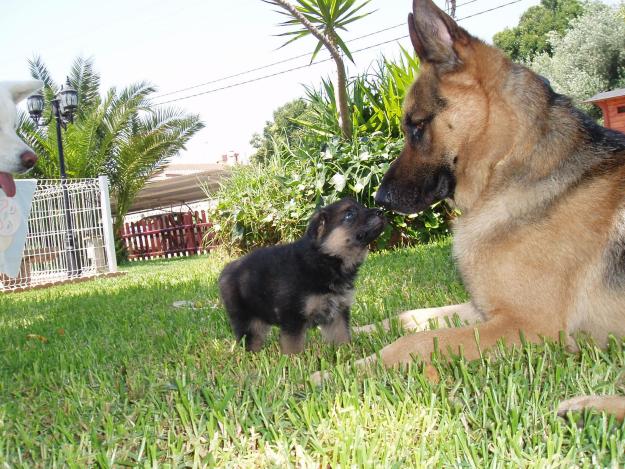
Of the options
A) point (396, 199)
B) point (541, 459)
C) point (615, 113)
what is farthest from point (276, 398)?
point (615, 113)

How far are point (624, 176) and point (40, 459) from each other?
2.71 m

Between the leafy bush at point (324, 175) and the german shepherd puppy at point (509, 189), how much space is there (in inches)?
244

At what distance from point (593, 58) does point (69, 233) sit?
3500cm

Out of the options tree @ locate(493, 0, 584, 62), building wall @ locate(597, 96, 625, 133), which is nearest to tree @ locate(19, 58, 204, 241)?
building wall @ locate(597, 96, 625, 133)

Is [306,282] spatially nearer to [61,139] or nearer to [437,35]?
[437,35]

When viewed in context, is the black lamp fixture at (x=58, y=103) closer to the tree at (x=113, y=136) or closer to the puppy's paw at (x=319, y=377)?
the tree at (x=113, y=136)

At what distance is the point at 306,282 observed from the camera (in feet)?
12.1

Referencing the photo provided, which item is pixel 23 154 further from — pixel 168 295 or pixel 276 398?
pixel 276 398

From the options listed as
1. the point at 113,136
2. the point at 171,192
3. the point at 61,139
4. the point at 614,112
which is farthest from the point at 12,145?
the point at 171,192

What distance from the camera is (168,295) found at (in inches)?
266

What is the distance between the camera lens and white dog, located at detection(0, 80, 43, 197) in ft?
17.5

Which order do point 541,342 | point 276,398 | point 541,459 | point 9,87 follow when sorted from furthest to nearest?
point 9,87 < point 541,342 < point 276,398 < point 541,459

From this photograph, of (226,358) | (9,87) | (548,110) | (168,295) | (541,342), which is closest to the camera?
(541,342)

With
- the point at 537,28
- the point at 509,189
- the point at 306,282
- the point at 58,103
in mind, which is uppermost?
the point at 537,28
